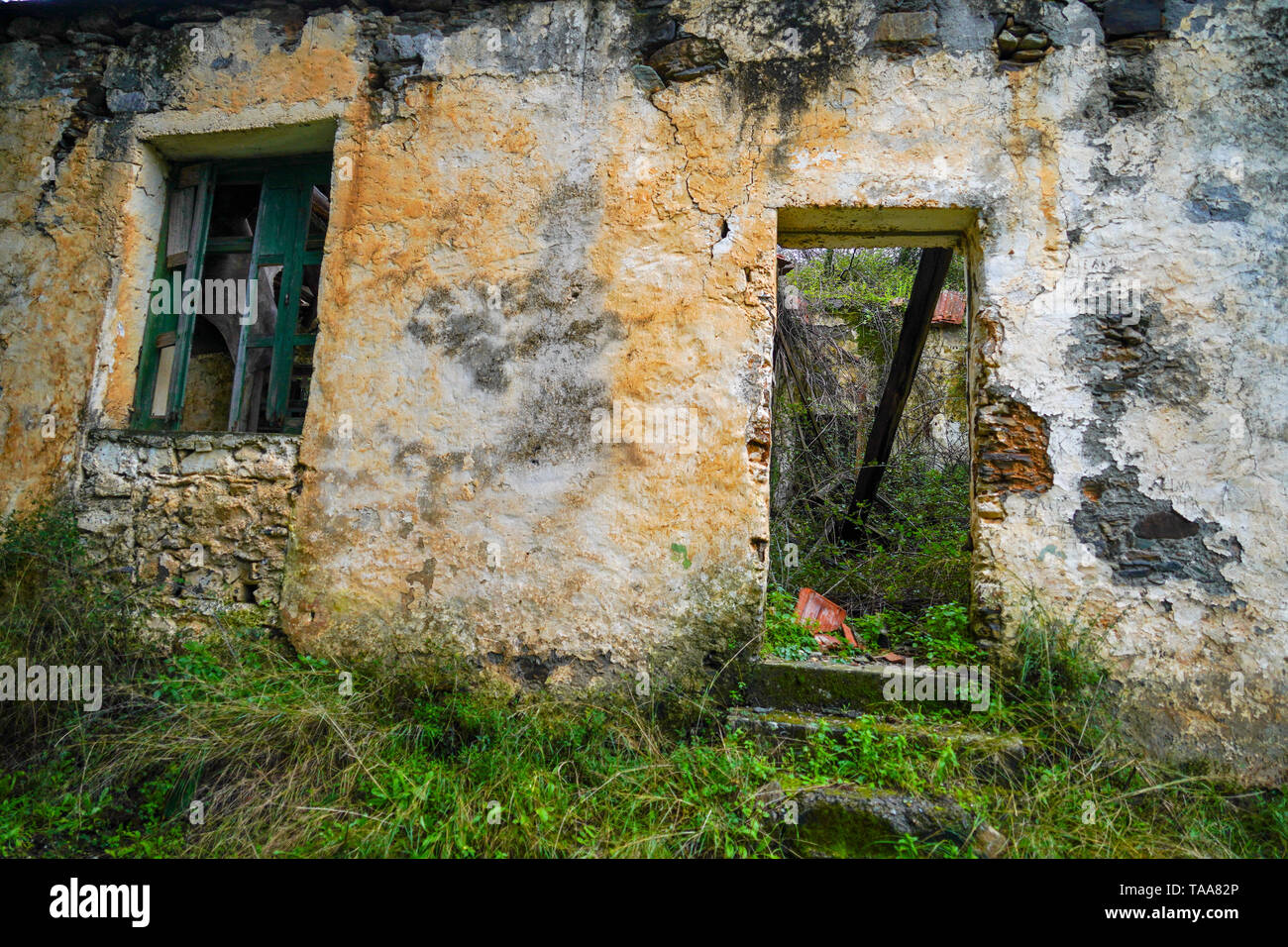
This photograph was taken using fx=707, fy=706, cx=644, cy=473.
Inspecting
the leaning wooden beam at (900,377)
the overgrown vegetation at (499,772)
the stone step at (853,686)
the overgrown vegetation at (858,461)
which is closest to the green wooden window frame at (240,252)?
the overgrown vegetation at (499,772)

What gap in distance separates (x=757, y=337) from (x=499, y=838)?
7.26 ft

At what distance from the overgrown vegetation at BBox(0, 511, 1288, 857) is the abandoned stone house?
22cm

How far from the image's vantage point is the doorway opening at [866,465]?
136 inches

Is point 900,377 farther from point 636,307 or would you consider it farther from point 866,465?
point 636,307

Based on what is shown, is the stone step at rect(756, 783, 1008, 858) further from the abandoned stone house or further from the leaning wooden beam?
the leaning wooden beam

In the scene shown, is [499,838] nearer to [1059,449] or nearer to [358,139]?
[1059,449]

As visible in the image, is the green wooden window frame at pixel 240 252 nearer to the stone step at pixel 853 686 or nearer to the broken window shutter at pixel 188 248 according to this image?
the broken window shutter at pixel 188 248

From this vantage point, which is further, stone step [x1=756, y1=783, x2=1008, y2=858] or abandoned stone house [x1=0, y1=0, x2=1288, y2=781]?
abandoned stone house [x1=0, y1=0, x2=1288, y2=781]

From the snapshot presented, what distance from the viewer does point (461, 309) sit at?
132 inches

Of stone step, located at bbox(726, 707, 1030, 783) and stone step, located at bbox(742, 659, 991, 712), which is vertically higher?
stone step, located at bbox(742, 659, 991, 712)

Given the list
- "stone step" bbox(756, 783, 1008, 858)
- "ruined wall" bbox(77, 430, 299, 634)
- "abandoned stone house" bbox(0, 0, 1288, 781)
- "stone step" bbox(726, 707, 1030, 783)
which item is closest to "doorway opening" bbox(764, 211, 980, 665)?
"stone step" bbox(726, 707, 1030, 783)

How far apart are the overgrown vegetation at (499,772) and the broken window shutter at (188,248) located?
4.18 ft

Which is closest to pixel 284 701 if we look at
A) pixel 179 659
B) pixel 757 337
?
pixel 179 659

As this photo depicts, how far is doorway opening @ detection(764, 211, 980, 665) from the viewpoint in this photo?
345 cm
